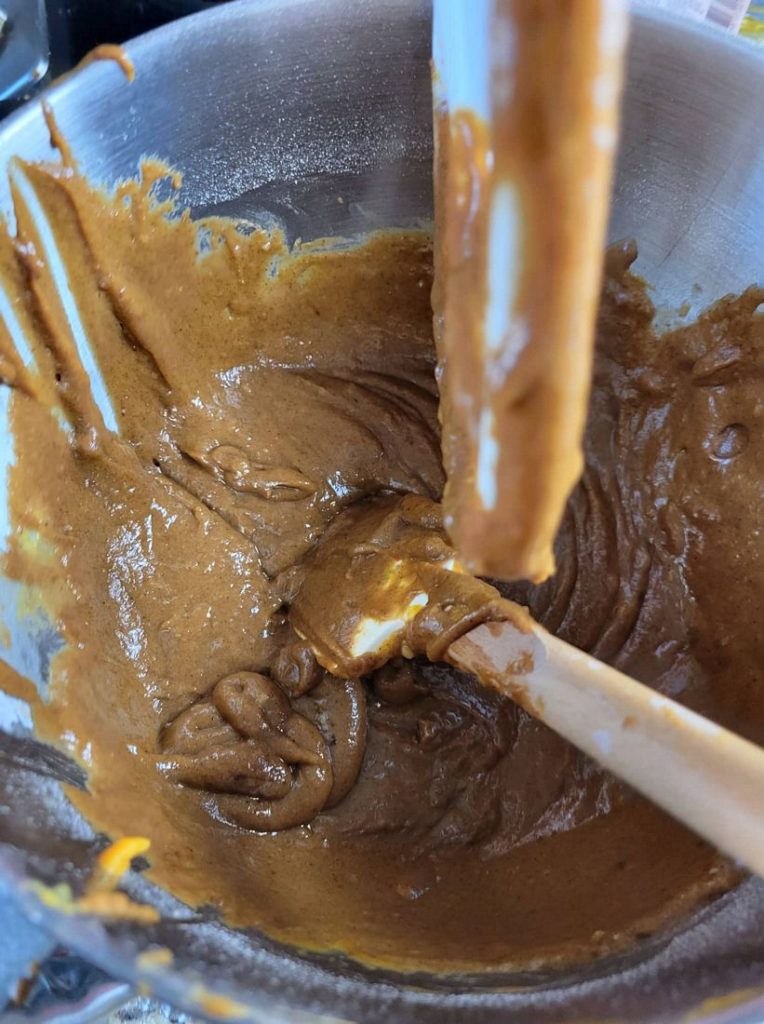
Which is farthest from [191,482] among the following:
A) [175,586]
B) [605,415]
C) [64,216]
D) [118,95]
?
[605,415]

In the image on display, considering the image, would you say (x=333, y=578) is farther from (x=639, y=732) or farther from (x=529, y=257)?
(x=529, y=257)

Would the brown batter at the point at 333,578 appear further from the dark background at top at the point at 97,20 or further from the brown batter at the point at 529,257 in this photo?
the brown batter at the point at 529,257

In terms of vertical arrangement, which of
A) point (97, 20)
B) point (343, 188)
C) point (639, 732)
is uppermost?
point (97, 20)

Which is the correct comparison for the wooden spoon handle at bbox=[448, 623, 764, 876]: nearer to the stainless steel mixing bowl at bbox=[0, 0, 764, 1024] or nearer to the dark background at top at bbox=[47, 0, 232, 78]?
the stainless steel mixing bowl at bbox=[0, 0, 764, 1024]

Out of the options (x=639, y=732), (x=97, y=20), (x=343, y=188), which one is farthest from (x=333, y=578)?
(x=97, y=20)

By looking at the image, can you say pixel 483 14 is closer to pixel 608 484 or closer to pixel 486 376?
pixel 486 376
